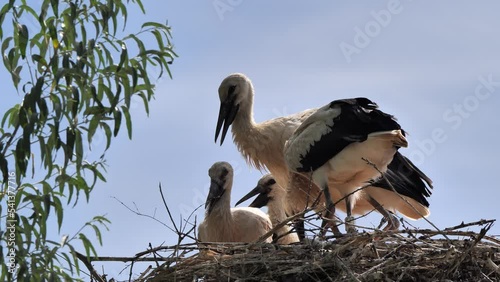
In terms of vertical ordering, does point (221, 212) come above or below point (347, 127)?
below

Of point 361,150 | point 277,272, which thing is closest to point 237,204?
point 361,150

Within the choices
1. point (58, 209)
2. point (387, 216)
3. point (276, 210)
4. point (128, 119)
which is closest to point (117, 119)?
point (128, 119)

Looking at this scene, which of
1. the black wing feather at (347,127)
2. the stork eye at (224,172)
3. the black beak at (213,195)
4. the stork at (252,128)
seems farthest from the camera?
the stork at (252,128)

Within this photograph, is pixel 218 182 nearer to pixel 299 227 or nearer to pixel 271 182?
pixel 299 227

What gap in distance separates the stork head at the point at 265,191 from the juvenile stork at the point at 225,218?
48.5 inches

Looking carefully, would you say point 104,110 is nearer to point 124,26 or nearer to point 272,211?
point 124,26

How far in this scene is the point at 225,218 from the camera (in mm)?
7082

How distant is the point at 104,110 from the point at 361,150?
269 centimetres

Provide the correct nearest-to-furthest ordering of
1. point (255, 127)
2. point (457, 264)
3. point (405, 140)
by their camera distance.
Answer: point (457, 264) < point (405, 140) < point (255, 127)

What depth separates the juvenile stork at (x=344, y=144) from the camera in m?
6.62

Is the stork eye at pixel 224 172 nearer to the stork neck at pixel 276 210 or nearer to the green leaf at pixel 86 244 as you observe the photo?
the stork neck at pixel 276 210

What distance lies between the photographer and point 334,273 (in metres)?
5.07

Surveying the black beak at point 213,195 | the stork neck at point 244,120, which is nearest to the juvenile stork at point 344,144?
the black beak at point 213,195

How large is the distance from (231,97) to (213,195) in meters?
1.07
